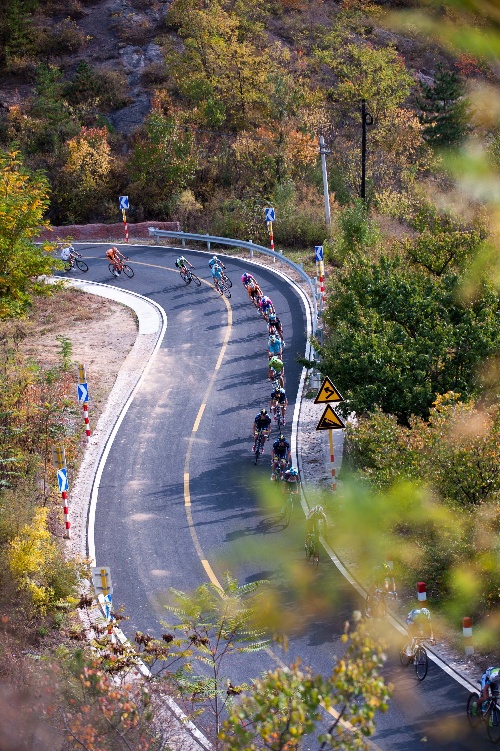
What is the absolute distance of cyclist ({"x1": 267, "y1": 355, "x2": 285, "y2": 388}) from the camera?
86.2ft

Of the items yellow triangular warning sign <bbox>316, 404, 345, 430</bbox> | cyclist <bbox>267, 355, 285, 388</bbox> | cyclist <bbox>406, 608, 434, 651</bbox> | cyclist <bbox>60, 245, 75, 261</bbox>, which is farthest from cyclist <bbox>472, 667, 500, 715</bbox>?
cyclist <bbox>60, 245, 75, 261</bbox>

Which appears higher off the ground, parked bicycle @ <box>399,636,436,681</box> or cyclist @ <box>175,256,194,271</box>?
parked bicycle @ <box>399,636,436,681</box>

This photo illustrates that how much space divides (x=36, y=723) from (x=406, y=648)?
6.63m

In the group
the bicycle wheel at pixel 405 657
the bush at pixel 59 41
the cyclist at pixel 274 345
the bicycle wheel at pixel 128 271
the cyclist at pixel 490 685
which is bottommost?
the bicycle wheel at pixel 128 271

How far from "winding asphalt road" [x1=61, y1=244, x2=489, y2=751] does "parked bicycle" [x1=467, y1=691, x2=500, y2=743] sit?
207 millimetres

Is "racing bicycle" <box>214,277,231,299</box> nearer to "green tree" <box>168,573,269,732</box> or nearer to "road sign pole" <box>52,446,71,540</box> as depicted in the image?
"road sign pole" <box>52,446,71,540</box>

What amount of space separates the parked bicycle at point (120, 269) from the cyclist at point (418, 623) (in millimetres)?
28543

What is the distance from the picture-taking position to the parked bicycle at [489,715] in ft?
43.0

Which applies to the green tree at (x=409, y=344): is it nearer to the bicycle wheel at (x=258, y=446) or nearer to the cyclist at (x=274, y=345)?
the bicycle wheel at (x=258, y=446)

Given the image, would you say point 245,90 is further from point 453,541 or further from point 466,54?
point 466,54

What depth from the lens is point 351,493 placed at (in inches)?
176

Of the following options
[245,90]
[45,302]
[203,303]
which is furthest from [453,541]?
[245,90]

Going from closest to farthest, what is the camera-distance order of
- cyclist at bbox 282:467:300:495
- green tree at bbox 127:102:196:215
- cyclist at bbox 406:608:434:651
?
cyclist at bbox 406:608:434:651, cyclist at bbox 282:467:300:495, green tree at bbox 127:102:196:215

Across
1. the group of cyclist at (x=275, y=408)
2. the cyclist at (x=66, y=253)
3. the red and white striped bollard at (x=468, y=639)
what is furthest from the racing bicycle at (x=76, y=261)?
the red and white striped bollard at (x=468, y=639)
